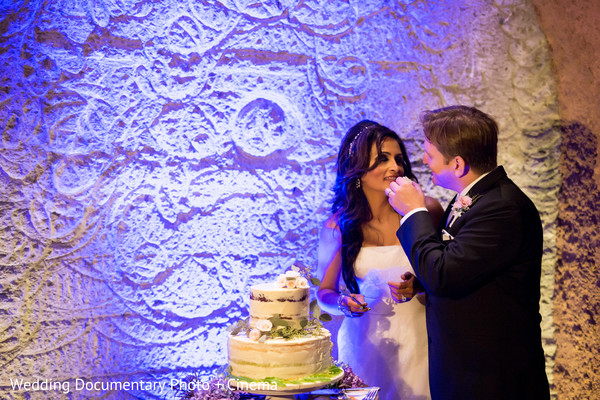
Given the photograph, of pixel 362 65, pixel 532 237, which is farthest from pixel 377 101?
pixel 532 237

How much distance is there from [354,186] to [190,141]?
1.13 meters

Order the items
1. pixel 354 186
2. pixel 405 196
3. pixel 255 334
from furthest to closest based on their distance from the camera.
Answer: pixel 354 186
pixel 405 196
pixel 255 334

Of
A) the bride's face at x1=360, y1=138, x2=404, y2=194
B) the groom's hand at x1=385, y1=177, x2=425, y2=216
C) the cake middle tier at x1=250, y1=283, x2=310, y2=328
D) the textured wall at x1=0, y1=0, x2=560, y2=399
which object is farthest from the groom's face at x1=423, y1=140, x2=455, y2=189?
the textured wall at x1=0, y1=0, x2=560, y2=399

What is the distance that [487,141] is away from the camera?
236cm

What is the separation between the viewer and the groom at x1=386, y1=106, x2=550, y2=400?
2.17 m

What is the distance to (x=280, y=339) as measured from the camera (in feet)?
7.54

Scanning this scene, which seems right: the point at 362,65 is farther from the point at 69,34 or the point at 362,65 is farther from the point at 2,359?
the point at 2,359

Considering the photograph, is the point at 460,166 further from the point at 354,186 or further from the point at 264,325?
the point at 264,325

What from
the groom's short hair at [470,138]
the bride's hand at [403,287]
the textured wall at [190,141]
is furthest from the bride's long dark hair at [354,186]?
the groom's short hair at [470,138]

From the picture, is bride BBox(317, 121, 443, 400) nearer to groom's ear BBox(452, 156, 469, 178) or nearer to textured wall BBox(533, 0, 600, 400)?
groom's ear BBox(452, 156, 469, 178)

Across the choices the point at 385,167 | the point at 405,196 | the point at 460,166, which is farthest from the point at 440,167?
the point at 385,167

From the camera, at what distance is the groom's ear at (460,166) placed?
2.38 meters

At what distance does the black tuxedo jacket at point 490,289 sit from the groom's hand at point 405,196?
0.13 meters

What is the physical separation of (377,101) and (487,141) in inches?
60.4
